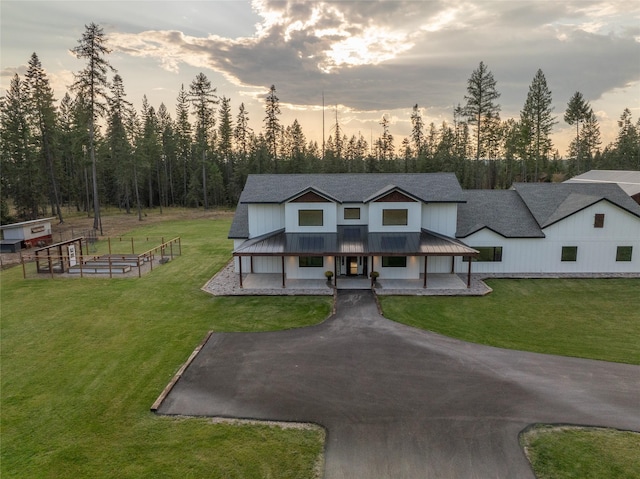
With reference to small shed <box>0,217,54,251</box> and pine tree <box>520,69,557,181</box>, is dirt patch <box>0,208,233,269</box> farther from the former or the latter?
pine tree <box>520,69,557,181</box>

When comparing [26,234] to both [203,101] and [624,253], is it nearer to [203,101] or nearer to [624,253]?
[203,101]

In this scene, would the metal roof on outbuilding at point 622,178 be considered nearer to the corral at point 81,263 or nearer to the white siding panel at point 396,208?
the white siding panel at point 396,208

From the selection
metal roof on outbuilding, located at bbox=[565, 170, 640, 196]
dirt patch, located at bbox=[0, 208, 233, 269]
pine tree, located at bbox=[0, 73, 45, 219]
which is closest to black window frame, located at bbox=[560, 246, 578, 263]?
metal roof on outbuilding, located at bbox=[565, 170, 640, 196]

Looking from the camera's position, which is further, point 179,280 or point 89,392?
point 179,280

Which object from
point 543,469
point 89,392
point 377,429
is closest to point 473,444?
point 543,469

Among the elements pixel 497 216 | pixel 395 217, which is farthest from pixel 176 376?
pixel 497 216

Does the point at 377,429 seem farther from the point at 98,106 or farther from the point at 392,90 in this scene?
the point at 392,90
